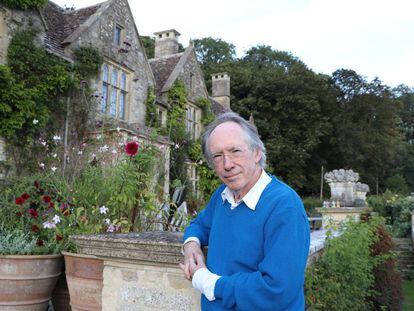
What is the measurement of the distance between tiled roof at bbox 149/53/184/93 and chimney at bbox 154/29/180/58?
37.6 inches

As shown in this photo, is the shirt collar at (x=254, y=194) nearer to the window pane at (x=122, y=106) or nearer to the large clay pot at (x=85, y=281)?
the large clay pot at (x=85, y=281)

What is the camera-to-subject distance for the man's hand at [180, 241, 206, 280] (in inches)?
66.4

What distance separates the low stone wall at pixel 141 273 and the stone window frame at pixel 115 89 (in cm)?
1007

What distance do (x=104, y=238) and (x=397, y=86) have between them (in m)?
59.4

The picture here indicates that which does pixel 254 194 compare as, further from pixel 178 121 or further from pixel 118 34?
pixel 178 121

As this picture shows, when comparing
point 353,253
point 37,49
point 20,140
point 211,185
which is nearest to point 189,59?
point 211,185

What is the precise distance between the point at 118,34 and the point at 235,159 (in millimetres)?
12616

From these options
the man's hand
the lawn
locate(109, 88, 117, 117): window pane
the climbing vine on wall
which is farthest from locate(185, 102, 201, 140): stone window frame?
the man's hand

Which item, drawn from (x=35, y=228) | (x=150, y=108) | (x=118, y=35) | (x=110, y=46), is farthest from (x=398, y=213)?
(x=35, y=228)

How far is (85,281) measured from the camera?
247 cm

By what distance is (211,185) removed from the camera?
16.1 meters

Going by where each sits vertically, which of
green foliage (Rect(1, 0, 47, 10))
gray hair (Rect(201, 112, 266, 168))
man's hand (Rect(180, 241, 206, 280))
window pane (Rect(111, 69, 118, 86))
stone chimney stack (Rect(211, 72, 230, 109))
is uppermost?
stone chimney stack (Rect(211, 72, 230, 109))

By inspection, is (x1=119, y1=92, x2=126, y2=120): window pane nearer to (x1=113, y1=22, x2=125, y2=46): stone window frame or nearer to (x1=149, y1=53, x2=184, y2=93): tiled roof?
(x1=113, y1=22, x2=125, y2=46): stone window frame

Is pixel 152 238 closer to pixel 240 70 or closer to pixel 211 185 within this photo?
pixel 211 185
